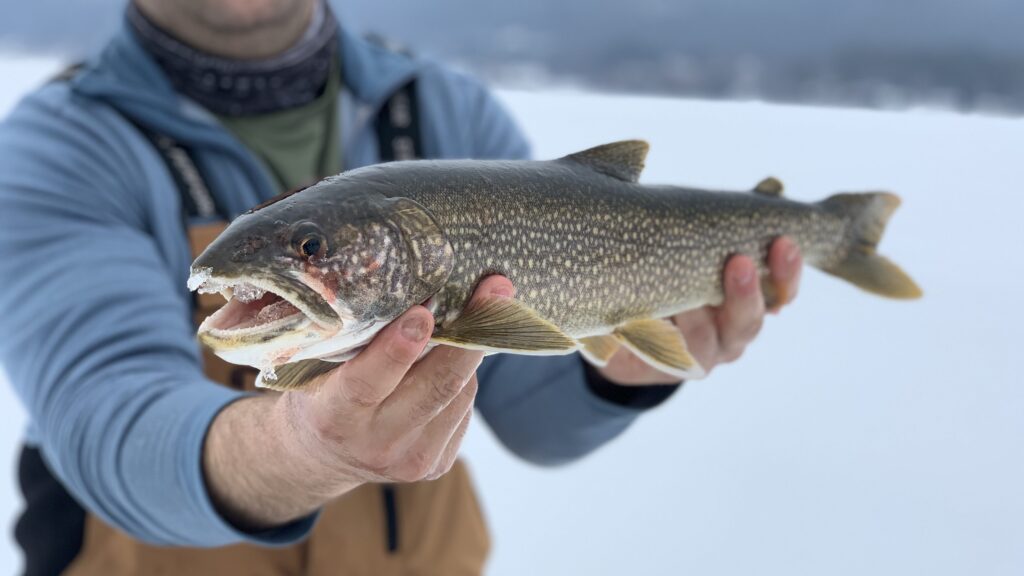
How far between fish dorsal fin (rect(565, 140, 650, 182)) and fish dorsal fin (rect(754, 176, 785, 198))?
29 centimetres

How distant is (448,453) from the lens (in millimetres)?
840

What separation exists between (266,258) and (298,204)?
71 mm

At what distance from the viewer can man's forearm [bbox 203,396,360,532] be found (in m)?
0.85

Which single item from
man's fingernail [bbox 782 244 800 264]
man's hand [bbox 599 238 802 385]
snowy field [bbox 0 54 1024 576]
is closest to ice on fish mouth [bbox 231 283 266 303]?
man's hand [bbox 599 238 802 385]

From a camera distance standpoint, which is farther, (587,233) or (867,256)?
(867,256)

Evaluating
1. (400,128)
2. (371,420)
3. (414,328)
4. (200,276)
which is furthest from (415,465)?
(400,128)

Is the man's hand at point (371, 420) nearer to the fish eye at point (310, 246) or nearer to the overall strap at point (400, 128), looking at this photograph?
the fish eye at point (310, 246)

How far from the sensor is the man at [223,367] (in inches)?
32.6

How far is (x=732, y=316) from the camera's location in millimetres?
1190

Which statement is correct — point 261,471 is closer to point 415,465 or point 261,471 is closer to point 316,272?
point 415,465

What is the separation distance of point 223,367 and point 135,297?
0.28 meters

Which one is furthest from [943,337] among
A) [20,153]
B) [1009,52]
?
[20,153]

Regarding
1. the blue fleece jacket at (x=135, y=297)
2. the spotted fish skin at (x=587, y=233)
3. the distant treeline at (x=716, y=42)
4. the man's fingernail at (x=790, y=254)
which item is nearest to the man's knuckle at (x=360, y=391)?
the spotted fish skin at (x=587, y=233)

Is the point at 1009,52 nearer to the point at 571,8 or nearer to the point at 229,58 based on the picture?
the point at 571,8
